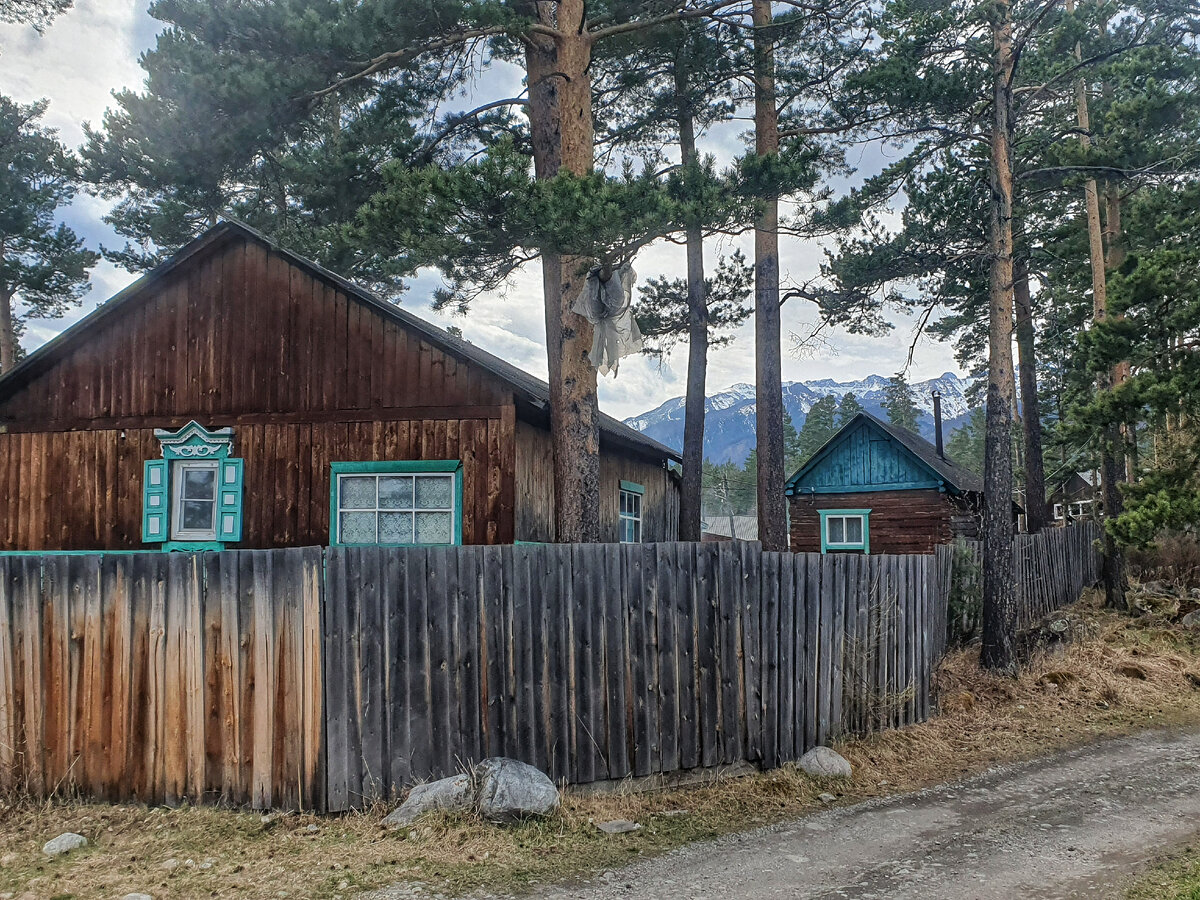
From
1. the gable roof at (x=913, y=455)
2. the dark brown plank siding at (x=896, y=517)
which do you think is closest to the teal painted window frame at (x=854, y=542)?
the dark brown plank siding at (x=896, y=517)

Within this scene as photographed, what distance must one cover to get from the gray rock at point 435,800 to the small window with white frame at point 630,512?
10.7 meters

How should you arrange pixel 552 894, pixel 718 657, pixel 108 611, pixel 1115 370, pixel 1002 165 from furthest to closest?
pixel 1115 370 < pixel 1002 165 < pixel 718 657 < pixel 108 611 < pixel 552 894

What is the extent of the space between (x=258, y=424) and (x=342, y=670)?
7.30 metres

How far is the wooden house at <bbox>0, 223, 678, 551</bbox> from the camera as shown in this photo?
11898 millimetres

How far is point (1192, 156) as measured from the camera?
13906mm

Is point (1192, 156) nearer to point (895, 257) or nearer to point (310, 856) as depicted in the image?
point (895, 257)

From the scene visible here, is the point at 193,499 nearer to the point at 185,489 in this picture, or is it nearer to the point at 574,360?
the point at 185,489

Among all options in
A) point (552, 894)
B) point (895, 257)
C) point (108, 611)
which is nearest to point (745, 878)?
point (552, 894)

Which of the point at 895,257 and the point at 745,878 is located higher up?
the point at 895,257

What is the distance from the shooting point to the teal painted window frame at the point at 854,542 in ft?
83.3

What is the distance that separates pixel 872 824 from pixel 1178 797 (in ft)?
9.04

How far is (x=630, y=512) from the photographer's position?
17.7 m

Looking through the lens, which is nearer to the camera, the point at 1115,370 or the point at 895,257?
the point at 895,257

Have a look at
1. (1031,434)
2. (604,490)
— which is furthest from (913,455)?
(604,490)
